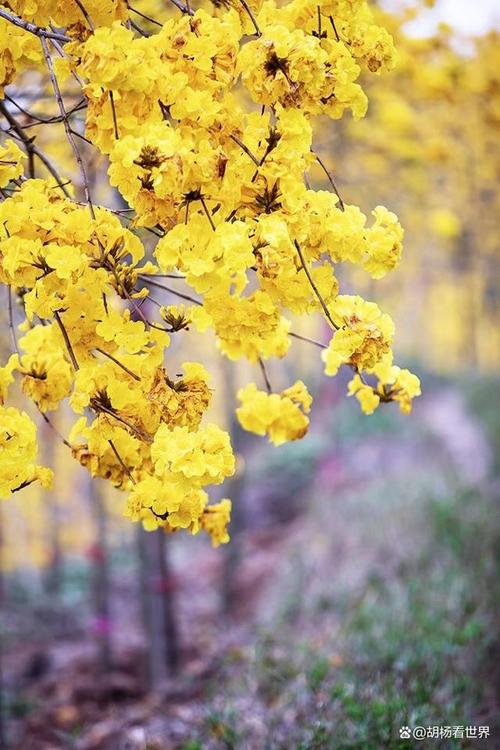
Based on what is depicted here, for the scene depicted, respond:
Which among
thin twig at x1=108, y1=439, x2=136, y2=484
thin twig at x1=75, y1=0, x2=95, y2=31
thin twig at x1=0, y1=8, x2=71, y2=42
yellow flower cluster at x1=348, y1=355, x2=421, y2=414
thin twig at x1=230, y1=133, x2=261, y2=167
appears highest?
thin twig at x1=0, y1=8, x2=71, y2=42

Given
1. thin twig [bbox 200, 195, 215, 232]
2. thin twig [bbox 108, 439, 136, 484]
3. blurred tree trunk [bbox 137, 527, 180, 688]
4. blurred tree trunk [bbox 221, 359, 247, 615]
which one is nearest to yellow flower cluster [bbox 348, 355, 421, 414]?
thin twig [bbox 200, 195, 215, 232]

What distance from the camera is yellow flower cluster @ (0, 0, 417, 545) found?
1396mm

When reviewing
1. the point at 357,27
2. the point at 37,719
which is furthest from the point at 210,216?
the point at 37,719

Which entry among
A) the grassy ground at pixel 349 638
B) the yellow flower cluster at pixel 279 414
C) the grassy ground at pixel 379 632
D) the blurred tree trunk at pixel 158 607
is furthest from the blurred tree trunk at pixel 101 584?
the yellow flower cluster at pixel 279 414

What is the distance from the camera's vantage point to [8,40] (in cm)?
157

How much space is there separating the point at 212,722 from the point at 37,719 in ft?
7.37

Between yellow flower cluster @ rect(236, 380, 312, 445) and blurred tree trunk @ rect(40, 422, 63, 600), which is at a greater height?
blurred tree trunk @ rect(40, 422, 63, 600)

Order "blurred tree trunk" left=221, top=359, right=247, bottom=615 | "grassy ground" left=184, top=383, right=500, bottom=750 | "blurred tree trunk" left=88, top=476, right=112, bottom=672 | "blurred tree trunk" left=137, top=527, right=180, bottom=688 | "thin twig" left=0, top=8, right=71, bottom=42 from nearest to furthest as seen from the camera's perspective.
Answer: "thin twig" left=0, top=8, right=71, bottom=42, "grassy ground" left=184, top=383, right=500, bottom=750, "blurred tree trunk" left=137, top=527, right=180, bottom=688, "blurred tree trunk" left=88, top=476, right=112, bottom=672, "blurred tree trunk" left=221, top=359, right=247, bottom=615

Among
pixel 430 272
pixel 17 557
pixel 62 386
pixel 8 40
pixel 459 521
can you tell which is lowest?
pixel 62 386

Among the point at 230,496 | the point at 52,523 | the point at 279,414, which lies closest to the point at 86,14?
the point at 279,414

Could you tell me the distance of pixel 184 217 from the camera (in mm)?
1472

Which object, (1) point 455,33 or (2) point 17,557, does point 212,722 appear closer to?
(1) point 455,33

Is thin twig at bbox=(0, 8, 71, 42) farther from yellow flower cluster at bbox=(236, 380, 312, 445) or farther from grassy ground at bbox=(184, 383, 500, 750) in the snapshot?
grassy ground at bbox=(184, 383, 500, 750)

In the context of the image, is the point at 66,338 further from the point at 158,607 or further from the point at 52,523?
the point at 52,523
